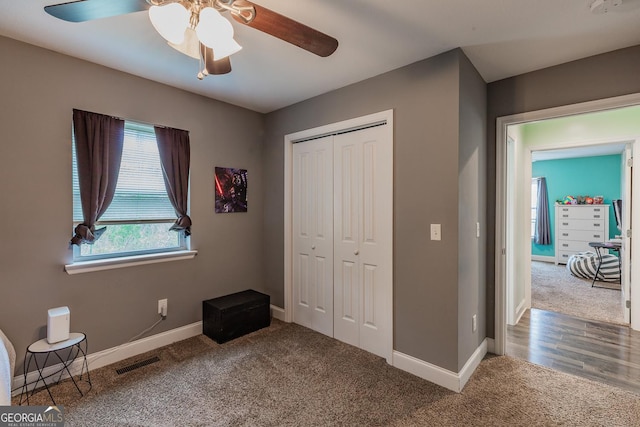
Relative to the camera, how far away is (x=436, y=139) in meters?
2.26

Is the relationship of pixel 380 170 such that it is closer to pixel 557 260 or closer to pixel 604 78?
pixel 604 78

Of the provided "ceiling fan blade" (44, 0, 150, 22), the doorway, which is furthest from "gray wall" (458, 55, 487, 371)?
"ceiling fan blade" (44, 0, 150, 22)

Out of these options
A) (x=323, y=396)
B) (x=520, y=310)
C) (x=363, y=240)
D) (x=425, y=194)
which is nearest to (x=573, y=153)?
(x=520, y=310)

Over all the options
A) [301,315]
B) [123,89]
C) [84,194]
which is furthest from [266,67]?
[301,315]

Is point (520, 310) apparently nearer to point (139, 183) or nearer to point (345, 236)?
point (345, 236)

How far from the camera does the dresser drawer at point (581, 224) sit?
6361 mm

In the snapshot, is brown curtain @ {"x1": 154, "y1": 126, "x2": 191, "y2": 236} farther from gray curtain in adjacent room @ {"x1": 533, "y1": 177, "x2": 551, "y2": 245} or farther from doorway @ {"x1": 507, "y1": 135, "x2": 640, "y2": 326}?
gray curtain in adjacent room @ {"x1": 533, "y1": 177, "x2": 551, "y2": 245}

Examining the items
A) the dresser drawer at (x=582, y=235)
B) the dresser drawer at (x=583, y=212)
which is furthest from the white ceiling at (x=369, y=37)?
the dresser drawer at (x=582, y=235)

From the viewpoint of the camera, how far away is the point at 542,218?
284 inches

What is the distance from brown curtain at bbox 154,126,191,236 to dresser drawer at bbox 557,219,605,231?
7.80 m

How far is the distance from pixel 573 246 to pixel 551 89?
5.91 m

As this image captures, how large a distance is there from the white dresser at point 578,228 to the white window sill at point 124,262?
7721 mm

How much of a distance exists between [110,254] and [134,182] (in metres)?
0.66

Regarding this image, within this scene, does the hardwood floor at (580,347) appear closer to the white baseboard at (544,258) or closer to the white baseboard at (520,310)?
the white baseboard at (520,310)
